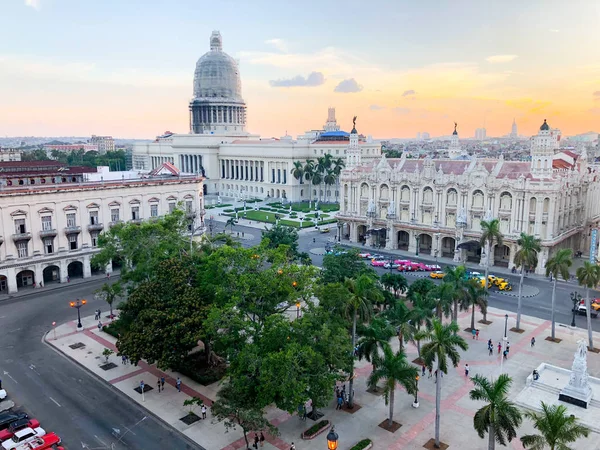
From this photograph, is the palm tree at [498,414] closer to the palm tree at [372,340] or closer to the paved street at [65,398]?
the palm tree at [372,340]

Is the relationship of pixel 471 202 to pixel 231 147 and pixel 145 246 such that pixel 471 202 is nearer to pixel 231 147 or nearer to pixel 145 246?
pixel 145 246

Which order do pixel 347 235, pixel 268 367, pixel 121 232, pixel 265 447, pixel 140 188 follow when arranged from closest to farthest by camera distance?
pixel 268 367 < pixel 265 447 < pixel 121 232 < pixel 140 188 < pixel 347 235

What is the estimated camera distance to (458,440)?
33406 millimetres

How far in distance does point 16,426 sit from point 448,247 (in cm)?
6827

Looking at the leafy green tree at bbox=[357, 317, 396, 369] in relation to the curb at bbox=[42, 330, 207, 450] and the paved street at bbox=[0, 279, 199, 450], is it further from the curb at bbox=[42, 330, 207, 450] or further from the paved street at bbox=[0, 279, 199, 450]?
the paved street at bbox=[0, 279, 199, 450]

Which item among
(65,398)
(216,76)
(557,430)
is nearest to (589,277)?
(557,430)

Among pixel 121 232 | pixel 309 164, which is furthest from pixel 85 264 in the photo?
pixel 309 164

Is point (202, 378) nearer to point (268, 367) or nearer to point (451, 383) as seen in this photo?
point (268, 367)

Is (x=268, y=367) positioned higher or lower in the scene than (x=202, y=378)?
higher

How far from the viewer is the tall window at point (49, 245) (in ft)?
222

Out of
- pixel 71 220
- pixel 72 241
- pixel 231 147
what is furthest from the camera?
pixel 231 147

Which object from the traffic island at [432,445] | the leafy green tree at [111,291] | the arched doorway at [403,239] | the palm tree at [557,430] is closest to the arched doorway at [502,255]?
the arched doorway at [403,239]

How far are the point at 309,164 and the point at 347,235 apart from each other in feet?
140

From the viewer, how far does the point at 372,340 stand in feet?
119
